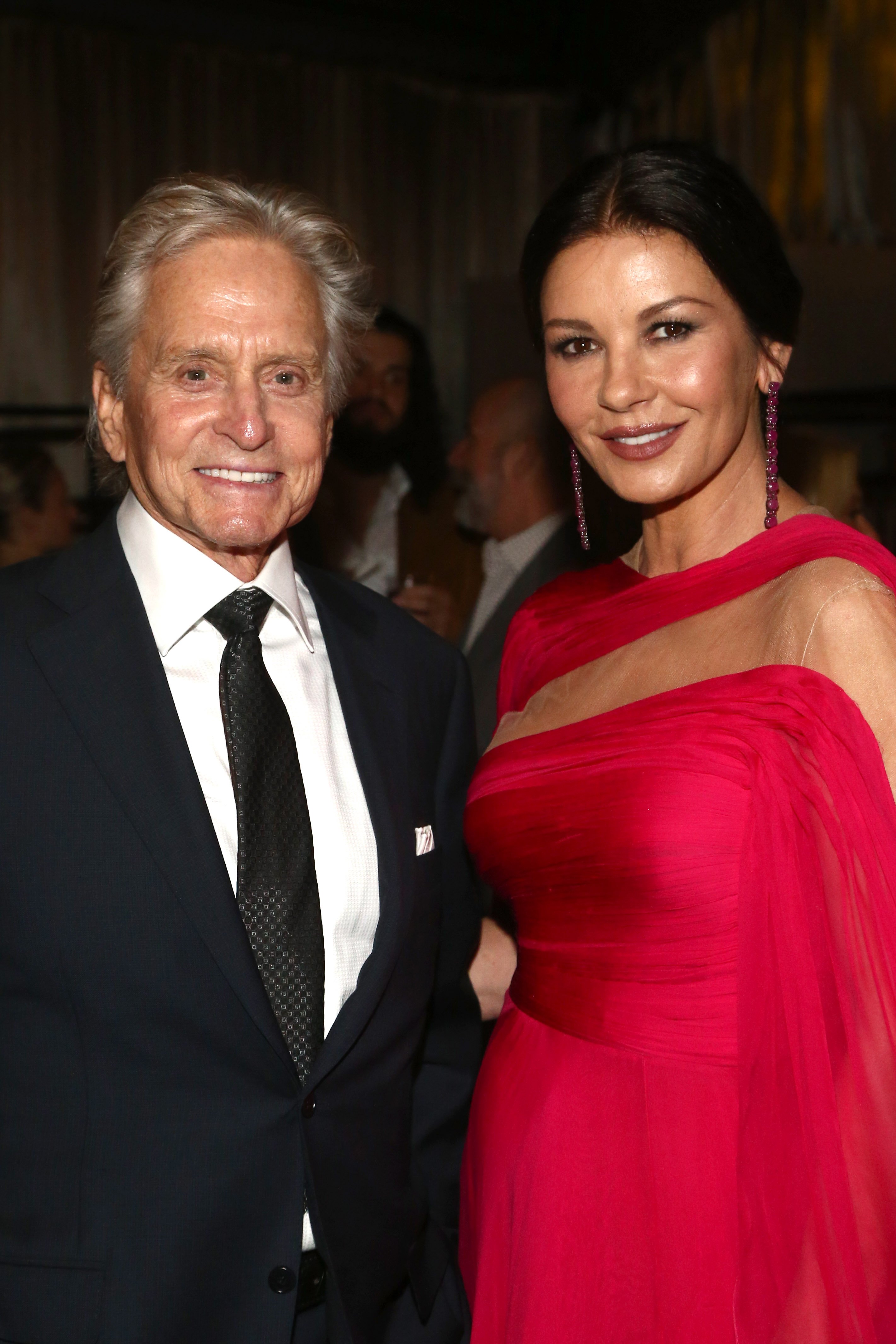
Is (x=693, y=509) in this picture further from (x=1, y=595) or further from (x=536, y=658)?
(x=1, y=595)

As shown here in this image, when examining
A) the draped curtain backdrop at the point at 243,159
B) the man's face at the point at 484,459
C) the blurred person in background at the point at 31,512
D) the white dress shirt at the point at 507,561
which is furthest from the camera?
the draped curtain backdrop at the point at 243,159

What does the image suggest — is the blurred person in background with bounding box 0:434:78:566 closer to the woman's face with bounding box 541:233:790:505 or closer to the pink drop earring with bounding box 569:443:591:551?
the pink drop earring with bounding box 569:443:591:551

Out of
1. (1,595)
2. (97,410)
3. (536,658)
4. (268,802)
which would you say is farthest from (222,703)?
(536,658)

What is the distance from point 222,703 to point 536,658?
63 cm

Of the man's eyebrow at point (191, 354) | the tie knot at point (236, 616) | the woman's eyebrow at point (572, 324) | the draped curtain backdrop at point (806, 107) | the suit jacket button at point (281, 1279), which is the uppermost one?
the draped curtain backdrop at point (806, 107)

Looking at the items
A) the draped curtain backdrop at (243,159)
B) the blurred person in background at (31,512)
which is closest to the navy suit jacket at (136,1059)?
the blurred person in background at (31,512)

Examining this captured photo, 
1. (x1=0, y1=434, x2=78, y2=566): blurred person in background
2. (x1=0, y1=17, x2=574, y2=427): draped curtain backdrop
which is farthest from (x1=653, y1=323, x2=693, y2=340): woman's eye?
(x1=0, y1=17, x2=574, y2=427): draped curtain backdrop

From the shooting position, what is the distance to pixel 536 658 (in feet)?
6.64

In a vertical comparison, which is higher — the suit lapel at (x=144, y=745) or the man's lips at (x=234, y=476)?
the man's lips at (x=234, y=476)

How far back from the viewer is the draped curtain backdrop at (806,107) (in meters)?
4.56

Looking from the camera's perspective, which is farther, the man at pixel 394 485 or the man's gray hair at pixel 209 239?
the man at pixel 394 485

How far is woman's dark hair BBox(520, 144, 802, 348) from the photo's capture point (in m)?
1.66

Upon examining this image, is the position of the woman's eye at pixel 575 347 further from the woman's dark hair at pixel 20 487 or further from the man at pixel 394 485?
the woman's dark hair at pixel 20 487

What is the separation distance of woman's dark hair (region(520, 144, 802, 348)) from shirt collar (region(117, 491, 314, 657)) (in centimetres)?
62
